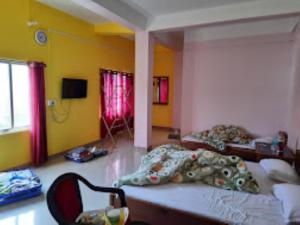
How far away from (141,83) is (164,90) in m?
2.60

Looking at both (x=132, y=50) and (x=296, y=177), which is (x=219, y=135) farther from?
(x=132, y=50)

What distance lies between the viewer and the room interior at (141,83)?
3070 millimetres

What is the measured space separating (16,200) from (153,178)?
1.68 metres

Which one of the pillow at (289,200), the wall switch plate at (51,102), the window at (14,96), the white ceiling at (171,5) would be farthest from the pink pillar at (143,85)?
the pillow at (289,200)

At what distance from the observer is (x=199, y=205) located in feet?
5.41

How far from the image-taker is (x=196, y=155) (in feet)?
7.13

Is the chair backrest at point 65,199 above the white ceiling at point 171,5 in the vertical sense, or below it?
below

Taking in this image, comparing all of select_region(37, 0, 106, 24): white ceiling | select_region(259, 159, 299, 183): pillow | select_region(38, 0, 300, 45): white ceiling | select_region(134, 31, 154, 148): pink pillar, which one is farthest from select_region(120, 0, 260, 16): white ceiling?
select_region(259, 159, 299, 183): pillow

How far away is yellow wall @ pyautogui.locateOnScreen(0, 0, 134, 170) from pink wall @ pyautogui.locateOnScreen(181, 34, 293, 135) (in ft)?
6.94

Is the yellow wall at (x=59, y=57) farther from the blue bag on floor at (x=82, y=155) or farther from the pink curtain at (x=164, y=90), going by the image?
the pink curtain at (x=164, y=90)

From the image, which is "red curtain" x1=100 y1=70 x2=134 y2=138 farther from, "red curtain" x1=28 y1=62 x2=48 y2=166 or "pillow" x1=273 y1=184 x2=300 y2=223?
"pillow" x1=273 y1=184 x2=300 y2=223

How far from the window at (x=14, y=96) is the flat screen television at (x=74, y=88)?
688 millimetres

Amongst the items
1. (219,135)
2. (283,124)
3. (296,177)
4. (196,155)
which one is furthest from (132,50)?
(296,177)

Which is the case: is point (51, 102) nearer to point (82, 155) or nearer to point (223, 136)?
point (82, 155)
